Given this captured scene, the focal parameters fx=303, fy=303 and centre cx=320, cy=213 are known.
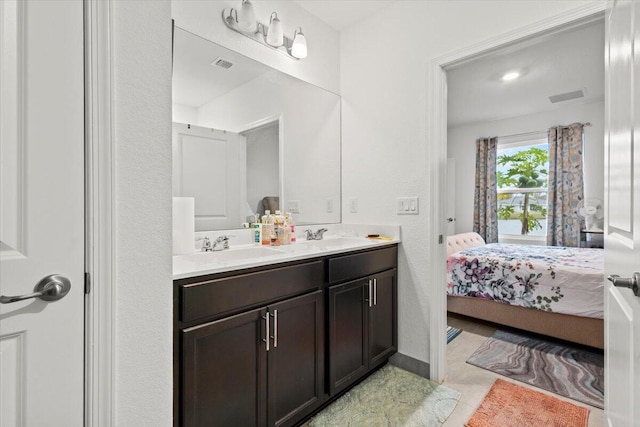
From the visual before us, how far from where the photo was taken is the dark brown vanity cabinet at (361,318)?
5.56ft

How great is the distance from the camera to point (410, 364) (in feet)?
6.88

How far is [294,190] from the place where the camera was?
229 centimetres

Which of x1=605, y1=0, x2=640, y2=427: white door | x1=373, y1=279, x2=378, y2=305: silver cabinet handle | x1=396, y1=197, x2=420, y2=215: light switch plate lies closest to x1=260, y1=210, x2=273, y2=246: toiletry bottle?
x1=373, y1=279, x2=378, y2=305: silver cabinet handle

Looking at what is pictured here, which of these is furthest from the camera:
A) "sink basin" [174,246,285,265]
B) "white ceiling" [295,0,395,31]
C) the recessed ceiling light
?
the recessed ceiling light

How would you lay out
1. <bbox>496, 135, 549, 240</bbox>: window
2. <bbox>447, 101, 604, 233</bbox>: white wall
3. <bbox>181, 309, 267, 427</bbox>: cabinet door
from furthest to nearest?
<bbox>496, 135, 549, 240</bbox>: window, <bbox>447, 101, 604, 233</bbox>: white wall, <bbox>181, 309, 267, 427</bbox>: cabinet door

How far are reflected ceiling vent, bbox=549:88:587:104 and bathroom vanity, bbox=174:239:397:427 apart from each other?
142 inches

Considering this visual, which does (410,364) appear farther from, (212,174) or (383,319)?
(212,174)

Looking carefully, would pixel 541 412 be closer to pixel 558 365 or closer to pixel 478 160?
pixel 558 365

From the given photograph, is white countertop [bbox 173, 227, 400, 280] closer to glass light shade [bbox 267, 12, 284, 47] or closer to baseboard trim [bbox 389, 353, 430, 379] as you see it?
baseboard trim [bbox 389, 353, 430, 379]

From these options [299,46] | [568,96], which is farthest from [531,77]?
[299,46]

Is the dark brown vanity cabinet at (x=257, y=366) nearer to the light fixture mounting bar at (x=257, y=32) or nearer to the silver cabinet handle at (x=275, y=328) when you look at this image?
the silver cabinet handle at (x=275, y=328)

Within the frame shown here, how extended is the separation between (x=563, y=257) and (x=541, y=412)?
1.86 meters

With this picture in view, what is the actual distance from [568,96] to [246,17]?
416 centimetres

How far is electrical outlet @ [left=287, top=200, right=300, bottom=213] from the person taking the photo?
2.24 m
